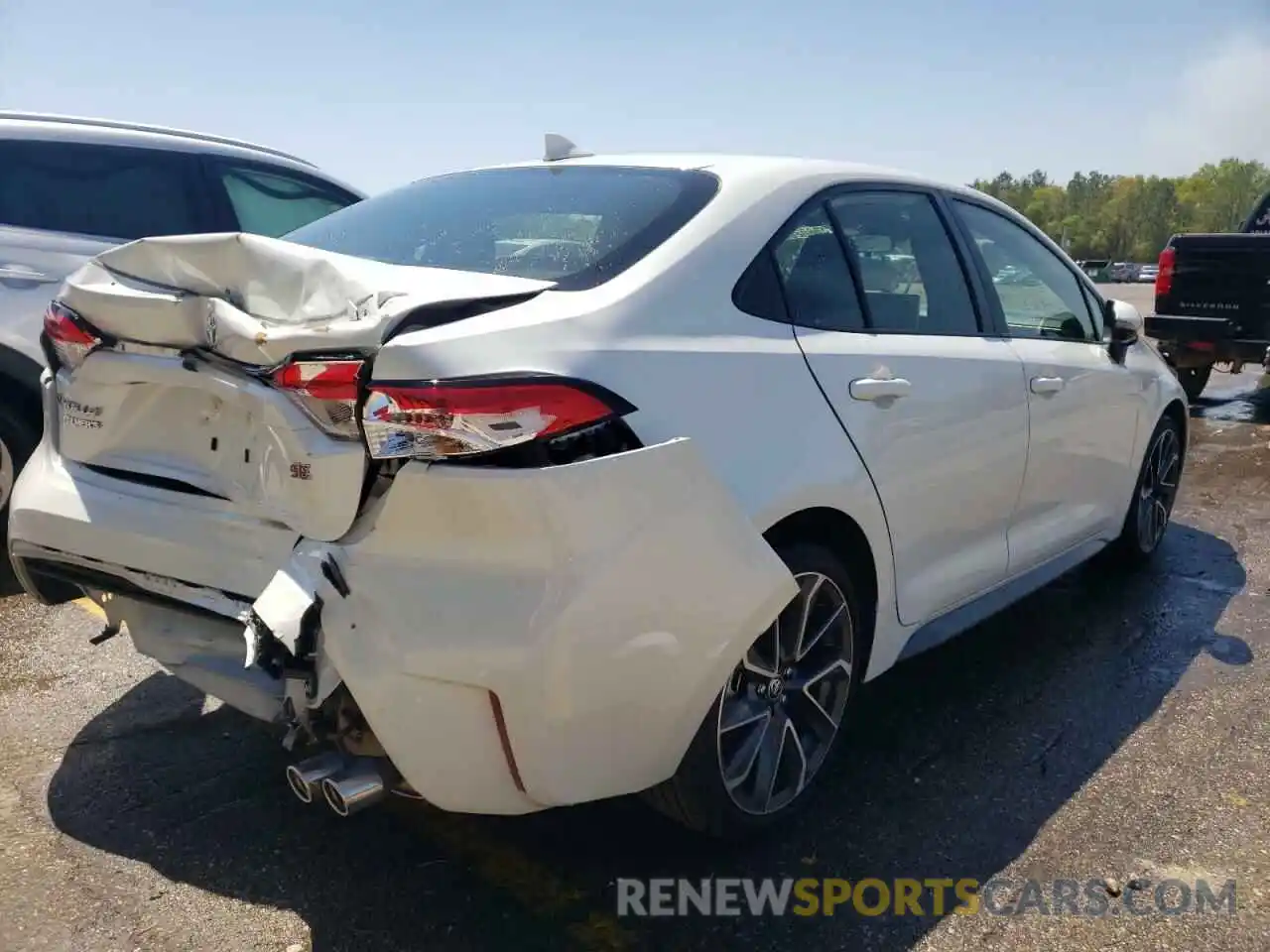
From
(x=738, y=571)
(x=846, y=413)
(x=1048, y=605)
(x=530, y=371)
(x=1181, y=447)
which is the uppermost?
(x=530, y=371)

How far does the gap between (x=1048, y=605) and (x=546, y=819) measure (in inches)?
106

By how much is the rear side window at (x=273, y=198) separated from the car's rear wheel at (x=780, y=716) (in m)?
3.65

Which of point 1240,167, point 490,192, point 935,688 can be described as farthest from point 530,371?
point 1240,167

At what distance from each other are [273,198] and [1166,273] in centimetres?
804

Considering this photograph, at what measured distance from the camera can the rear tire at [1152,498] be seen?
4891 millimetres

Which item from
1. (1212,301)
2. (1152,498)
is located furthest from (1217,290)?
(1152,498)

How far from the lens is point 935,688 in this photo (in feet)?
12.5

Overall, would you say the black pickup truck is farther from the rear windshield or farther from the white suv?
the rear windshield

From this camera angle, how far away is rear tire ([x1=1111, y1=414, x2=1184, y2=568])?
4.89m

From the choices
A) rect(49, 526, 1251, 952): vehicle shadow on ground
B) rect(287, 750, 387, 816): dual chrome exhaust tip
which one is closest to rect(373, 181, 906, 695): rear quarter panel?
rect(49, 526, 1251, 952): vehicle shadow on ground

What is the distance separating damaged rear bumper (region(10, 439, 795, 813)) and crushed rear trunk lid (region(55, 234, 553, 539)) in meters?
0.11

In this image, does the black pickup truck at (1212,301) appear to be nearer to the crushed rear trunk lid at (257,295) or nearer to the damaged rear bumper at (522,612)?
the damaged rear bumper at (522,612)

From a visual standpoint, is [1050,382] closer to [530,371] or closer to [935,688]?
[935,688]

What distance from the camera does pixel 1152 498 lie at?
199 inches
